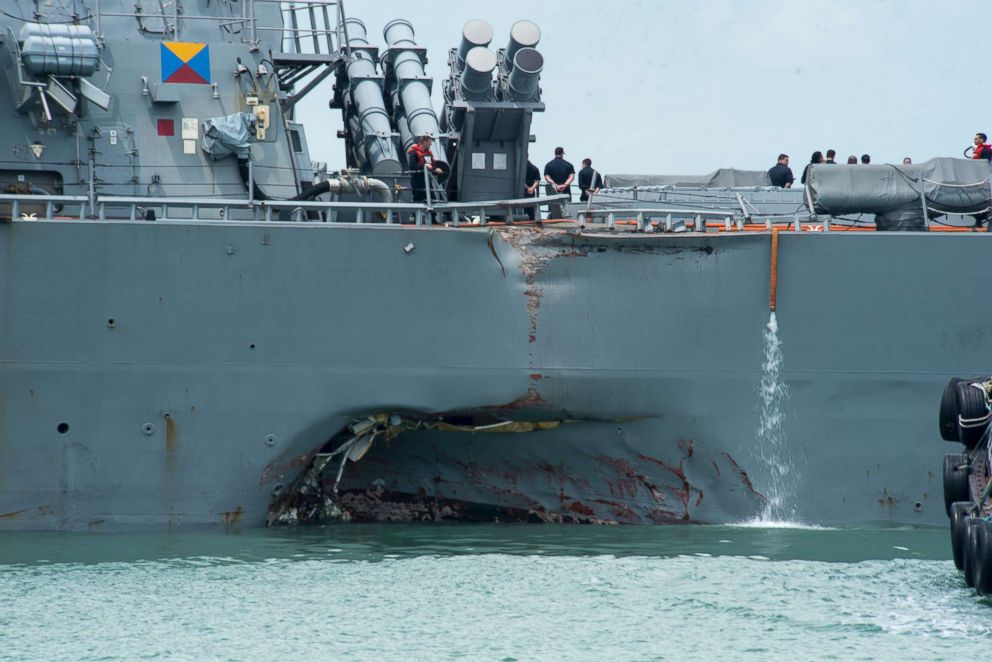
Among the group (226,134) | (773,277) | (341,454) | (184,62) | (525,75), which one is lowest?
(341,454)

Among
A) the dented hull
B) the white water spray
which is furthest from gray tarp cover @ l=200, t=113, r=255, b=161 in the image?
the white water spray

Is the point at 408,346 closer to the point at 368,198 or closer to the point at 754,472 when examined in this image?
the point at 368,198

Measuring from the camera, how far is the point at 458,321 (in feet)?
47.4

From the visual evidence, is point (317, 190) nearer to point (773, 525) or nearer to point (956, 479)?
point (773, 525)

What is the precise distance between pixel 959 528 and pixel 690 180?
8065 mm

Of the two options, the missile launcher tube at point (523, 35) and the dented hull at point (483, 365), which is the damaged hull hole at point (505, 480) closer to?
the dented hull at point (483, 365)

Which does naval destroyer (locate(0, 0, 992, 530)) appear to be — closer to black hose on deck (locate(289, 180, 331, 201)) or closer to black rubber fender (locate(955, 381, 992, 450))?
black hose on deck (locate(289, 180, 331, 201))

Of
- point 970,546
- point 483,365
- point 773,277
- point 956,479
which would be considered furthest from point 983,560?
point 483,365

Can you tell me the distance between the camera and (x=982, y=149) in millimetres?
17203

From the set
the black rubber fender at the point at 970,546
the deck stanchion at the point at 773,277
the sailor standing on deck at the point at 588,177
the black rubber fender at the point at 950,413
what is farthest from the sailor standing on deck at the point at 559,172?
the black rubber fender at the point at 970,546

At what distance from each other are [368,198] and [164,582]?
18.2 ft

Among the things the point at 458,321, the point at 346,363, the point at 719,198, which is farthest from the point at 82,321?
the point at 719,198

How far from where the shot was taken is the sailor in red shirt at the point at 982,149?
17172 mm

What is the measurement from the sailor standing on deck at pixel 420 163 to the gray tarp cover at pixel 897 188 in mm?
4374
